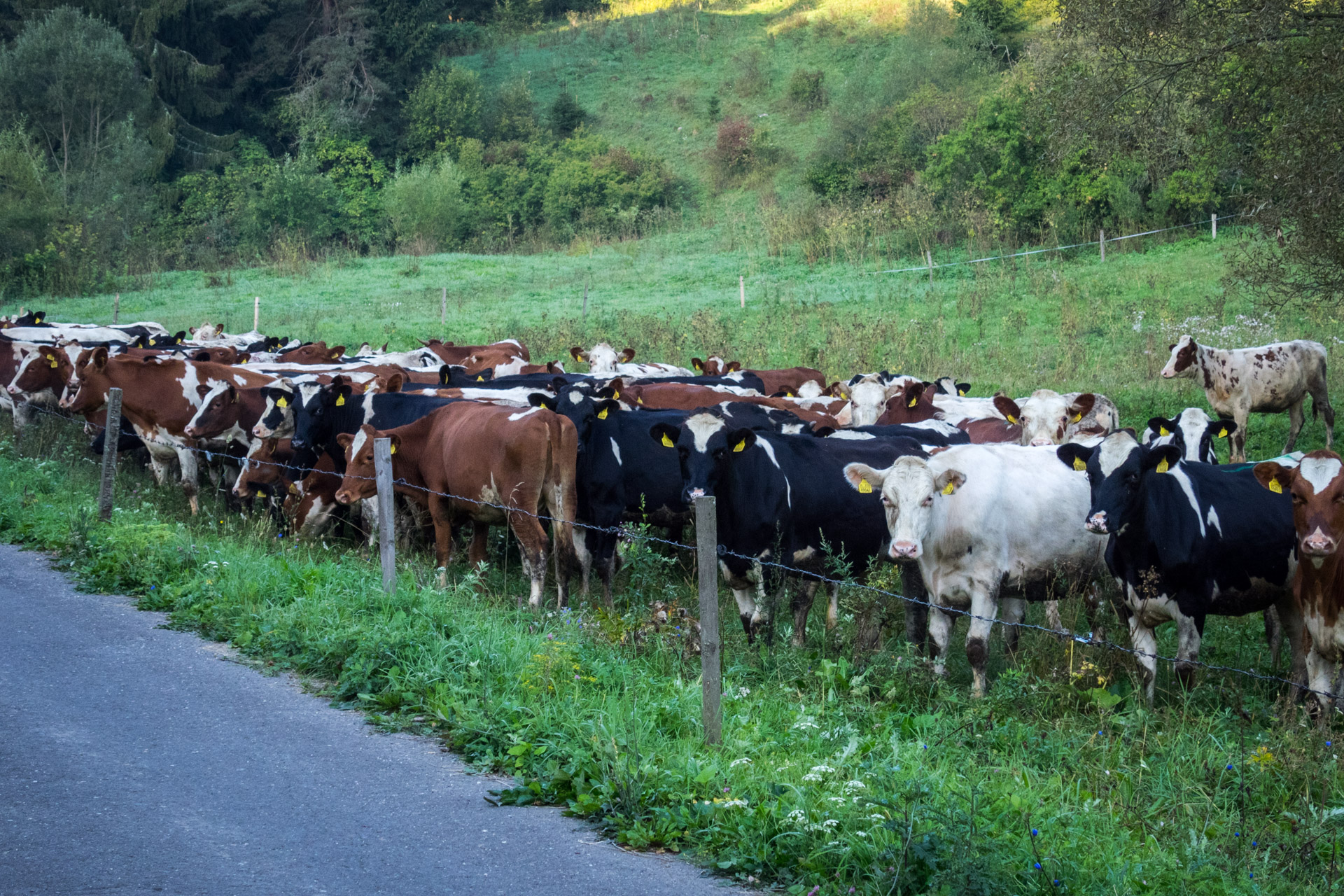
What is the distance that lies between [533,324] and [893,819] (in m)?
27.5

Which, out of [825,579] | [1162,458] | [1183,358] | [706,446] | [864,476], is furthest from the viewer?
[1183,358]

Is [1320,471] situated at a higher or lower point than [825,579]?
higher

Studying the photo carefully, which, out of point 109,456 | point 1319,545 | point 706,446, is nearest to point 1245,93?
point 706,446

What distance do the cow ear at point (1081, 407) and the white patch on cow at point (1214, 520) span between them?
4615 millimetres

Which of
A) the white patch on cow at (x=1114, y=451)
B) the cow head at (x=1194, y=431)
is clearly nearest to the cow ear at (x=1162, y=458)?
the white patch on cow at (x=1114, y=451)

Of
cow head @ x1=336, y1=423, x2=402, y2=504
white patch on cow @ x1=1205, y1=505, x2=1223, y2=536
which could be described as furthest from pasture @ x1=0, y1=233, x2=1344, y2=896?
white patch on cow @ x1=1205, y1=505, x2=1223, y2=536

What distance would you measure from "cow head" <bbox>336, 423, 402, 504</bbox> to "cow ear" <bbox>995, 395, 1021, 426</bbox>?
19.9 ft

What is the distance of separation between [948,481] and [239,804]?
4981 mm

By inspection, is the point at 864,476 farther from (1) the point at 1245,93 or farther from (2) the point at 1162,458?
(1) the point at 1245,93

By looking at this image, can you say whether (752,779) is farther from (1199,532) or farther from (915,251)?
(915,251)

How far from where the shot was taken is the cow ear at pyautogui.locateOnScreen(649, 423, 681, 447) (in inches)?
376

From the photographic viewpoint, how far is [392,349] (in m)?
29.7

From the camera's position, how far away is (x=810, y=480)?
9.45 metres

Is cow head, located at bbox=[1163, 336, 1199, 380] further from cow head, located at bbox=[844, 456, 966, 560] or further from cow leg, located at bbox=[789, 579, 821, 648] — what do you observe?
cow head, located at bbox=[844, 456, 966, 560]
